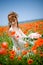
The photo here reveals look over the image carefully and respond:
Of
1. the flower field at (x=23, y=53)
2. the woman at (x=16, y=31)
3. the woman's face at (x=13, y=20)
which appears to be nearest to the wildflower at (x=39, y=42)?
the flower field at (x=23, y=53)

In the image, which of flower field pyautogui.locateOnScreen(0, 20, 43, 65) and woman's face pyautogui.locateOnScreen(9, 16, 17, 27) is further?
woman's face pyautogui.locateOnScreen(9, 16, 17, 27)

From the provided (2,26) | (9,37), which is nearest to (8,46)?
(9,37)

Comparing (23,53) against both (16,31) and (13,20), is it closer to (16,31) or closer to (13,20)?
(16,31)

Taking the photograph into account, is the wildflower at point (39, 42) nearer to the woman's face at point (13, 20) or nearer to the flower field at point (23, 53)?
the flower field at point (23, 53)

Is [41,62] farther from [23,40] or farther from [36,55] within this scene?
[23,40]

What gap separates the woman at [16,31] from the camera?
6.68 ft

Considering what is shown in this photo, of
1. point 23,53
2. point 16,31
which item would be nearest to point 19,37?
point 16,31

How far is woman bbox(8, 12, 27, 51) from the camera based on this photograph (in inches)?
80.2

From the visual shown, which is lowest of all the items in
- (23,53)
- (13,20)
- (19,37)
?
(23,53)

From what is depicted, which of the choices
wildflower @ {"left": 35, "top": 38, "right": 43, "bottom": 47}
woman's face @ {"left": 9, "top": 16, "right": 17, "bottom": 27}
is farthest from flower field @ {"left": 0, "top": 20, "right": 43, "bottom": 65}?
woman's face @ {"left": 9, "top": 16, "right": 17, "bottom": 27}

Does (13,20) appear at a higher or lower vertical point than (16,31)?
higher

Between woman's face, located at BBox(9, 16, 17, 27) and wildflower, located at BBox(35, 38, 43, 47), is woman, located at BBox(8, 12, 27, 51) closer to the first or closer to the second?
woman's face, located at BBox(9, 16, 17, 27)

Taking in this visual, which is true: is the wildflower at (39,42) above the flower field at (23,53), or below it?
above

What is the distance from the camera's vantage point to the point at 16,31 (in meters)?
2.07
